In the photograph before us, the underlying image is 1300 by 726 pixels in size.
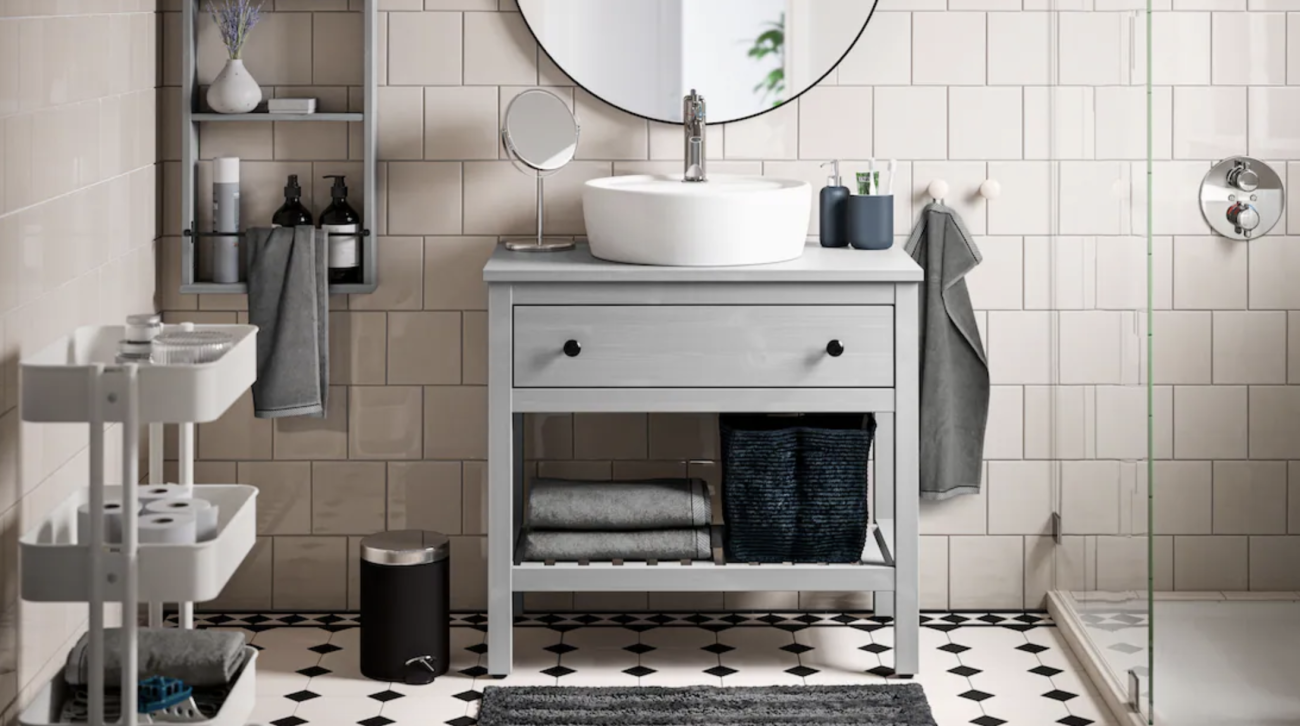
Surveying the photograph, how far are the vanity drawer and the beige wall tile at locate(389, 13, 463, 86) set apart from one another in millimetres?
705

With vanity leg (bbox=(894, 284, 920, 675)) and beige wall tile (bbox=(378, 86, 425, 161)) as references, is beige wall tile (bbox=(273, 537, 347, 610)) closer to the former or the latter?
beige wall tile (bbox=(378, 86, 425, 161))

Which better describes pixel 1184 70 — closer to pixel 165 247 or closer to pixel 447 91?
pixel 447 91

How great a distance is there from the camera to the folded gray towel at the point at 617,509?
3.42 m

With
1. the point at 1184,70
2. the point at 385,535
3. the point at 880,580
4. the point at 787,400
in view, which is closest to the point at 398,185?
the point at 385,535

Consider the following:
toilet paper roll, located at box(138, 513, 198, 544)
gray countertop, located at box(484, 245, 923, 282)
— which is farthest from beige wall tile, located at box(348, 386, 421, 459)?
toilet paper roll, located at box(138, 513, 198, 544)

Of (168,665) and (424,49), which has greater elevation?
(424,49)

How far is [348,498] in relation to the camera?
3818mm

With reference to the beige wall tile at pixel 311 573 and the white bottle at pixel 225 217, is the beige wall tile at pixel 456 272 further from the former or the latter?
the beige wall tile at pixel 311 573

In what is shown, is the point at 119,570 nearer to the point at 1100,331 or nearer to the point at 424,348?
the point at 424,348

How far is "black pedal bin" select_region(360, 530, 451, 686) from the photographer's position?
337cm

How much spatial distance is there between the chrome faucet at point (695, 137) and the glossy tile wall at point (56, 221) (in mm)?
1190

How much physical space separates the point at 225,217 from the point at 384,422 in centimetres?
60

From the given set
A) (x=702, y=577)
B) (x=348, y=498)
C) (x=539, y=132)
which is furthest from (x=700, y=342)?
(x=348, y=498)

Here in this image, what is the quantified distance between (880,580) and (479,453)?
101 cm
